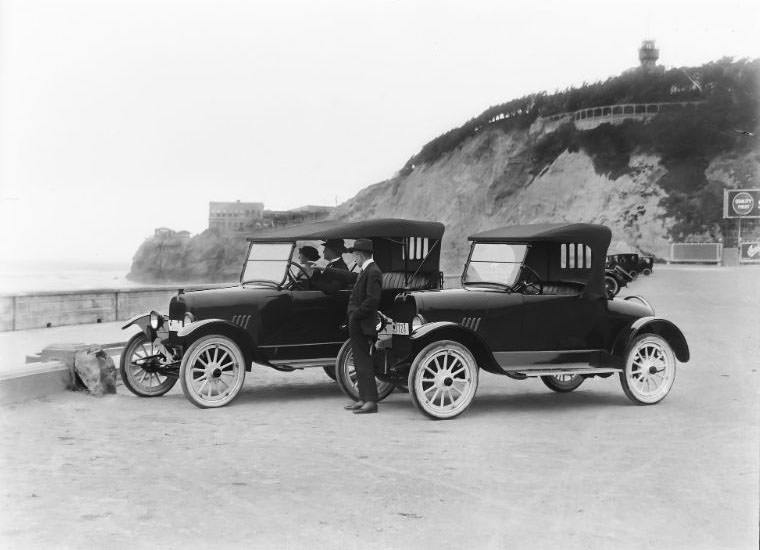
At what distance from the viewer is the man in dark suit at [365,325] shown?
9312mm

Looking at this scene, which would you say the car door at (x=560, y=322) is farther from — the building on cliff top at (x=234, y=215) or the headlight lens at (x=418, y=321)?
the building on cliff top at (x=234, y=215)

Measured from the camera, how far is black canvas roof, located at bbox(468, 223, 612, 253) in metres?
9.87

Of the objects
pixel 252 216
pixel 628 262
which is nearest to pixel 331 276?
pixel 628 262

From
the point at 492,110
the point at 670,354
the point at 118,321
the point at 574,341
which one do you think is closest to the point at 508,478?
the point at 574,341

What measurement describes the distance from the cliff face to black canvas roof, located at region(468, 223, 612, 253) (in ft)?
227

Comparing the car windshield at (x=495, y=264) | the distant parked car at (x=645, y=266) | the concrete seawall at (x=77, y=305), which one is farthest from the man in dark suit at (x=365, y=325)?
the distant parked car at (x=645, y=266)

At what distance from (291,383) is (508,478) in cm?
578

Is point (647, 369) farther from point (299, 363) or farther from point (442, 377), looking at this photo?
point (299, 363)

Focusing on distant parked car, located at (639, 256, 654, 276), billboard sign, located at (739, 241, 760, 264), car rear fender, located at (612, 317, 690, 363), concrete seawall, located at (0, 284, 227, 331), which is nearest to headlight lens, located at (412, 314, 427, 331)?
car rear fender, located at (612, 317, 690, 363)

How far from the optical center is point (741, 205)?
75.1 metres

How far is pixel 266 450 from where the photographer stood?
7.36m

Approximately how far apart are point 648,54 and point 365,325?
328ft

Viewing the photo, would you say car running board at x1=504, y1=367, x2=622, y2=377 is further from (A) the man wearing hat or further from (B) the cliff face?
(B) the cliff face

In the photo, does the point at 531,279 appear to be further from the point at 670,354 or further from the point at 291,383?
the point at 291,383
